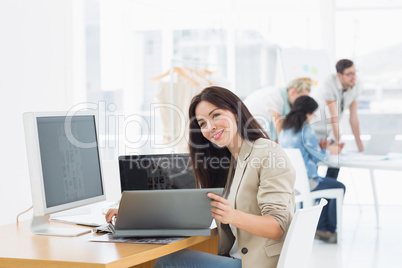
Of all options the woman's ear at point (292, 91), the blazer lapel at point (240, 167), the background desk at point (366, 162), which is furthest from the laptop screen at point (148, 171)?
the woman's ear at point (292, 91)

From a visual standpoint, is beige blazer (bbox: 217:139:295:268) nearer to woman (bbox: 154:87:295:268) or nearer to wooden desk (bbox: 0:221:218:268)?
woman (bbox: 154:87:295:268)

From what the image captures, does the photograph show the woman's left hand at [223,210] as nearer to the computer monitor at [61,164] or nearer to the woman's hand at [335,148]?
the computer monitor at [61,164]

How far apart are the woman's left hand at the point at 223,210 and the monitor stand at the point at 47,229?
46 cm

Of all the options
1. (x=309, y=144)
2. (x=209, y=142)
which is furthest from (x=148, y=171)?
(x=309, y=144)

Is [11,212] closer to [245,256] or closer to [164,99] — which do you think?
[164,99]

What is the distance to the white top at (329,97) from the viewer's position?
414 centimetres

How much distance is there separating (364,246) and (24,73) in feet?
8.90

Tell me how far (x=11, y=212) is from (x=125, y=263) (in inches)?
89.7

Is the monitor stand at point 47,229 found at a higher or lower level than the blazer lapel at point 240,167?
lower

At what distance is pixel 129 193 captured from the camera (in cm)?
155

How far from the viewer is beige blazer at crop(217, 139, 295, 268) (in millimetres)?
1681

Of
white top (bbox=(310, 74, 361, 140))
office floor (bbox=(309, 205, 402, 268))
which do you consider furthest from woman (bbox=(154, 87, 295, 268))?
white top (bbox=(310, 74, 361, 140))

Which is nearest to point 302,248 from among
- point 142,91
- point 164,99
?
point 164,99

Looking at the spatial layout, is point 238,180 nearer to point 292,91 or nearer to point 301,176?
point 301,176
